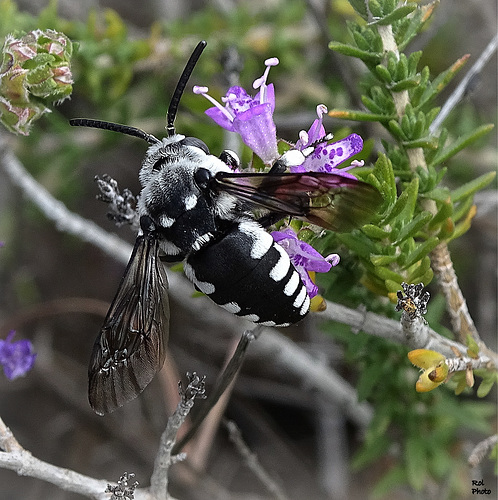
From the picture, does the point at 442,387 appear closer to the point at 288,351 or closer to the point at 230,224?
the point at 288,351

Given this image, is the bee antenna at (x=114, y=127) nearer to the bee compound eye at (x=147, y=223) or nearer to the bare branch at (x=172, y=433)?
the bee compound eye at (x=147, y=223)

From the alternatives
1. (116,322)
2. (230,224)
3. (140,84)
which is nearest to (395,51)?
(230,224)

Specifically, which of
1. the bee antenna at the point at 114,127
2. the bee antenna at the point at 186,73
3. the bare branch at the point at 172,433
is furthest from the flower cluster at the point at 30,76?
the bare branch at the point at 172,433

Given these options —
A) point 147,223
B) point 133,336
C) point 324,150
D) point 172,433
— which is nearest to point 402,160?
point 324,150

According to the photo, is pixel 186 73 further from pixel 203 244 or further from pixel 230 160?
pixel 203 244

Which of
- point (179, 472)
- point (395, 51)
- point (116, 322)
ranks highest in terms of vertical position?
point (395, 51)

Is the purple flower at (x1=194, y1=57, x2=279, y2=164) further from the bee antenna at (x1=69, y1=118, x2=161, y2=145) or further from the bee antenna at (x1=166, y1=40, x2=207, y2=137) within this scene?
the bee antenna at (x1=69, y1=118, x2=161, y2=145)
